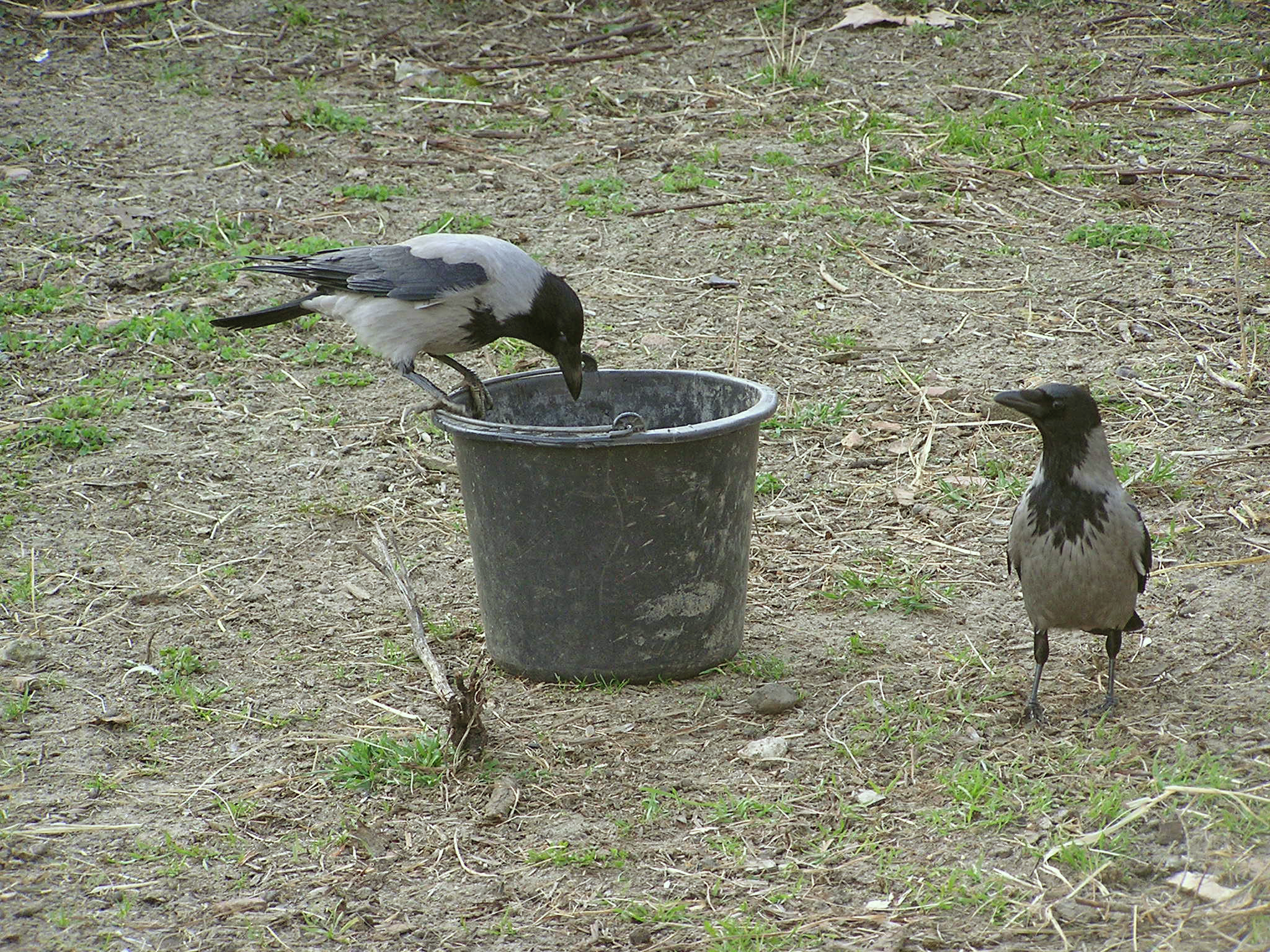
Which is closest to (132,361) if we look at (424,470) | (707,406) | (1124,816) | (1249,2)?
(424,470)

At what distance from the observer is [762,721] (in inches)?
152

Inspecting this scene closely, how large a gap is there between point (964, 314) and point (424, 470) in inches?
115

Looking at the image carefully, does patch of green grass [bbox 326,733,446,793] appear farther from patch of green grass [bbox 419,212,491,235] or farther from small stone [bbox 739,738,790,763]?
patch of green grass [bbox 419,212,491,235]

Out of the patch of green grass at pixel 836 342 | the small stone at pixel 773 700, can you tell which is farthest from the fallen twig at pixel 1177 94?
the small stone at pixel 773 700

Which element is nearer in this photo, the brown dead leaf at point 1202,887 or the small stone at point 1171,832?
the brown dead leaf at point 1202,887

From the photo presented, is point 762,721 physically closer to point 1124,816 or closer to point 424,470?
point 1124,816

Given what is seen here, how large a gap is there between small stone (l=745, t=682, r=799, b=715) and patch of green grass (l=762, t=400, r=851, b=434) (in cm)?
207

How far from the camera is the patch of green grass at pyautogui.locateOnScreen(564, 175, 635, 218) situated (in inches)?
303

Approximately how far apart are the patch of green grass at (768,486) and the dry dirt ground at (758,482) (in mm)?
46

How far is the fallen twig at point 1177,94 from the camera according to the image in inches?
345

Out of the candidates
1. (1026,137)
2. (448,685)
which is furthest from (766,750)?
(1026,137)

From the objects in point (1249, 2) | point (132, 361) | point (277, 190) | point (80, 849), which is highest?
point (1249, 2)

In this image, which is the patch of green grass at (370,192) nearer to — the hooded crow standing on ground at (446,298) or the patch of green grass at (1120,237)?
the hooded crow standing on ground at (446,298)

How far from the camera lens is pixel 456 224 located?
7.48 m
